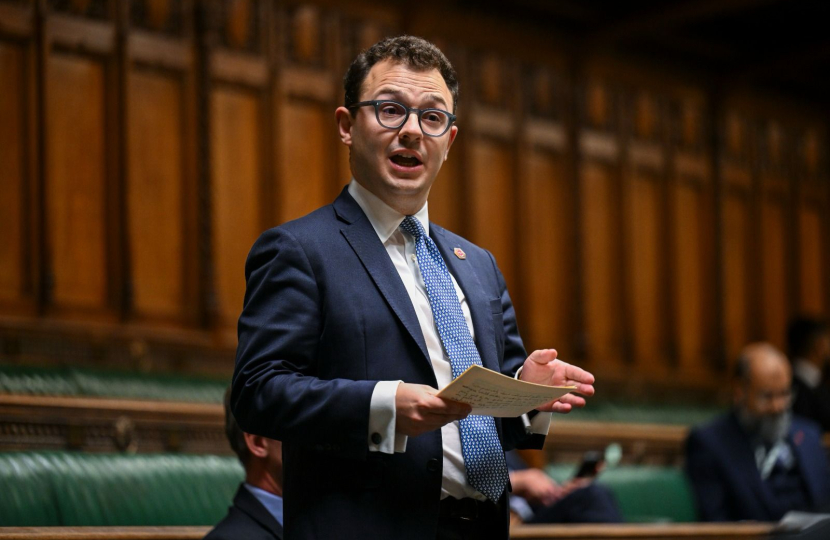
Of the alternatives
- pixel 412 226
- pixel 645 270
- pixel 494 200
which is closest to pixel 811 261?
pixel 645 270

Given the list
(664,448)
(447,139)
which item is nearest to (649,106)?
(664,448)

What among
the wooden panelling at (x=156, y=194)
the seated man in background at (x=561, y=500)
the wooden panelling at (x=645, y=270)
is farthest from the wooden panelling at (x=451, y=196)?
the seated man in background at (x=561, y=500)

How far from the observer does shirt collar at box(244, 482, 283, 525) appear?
97.7 inches

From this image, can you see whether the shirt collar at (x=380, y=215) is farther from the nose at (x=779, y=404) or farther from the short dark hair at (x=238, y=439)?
the nose at (x=779, y=404)

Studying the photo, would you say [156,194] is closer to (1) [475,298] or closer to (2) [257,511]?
(2) [257,511]

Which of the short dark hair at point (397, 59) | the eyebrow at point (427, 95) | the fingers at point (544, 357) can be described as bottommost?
the fingers at point (544, 357)

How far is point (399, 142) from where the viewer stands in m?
1.76

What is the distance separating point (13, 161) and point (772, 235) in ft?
19.2

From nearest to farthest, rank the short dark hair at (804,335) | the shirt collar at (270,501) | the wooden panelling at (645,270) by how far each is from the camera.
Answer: the shirt collar at (270,501)
the short dark hair at (804,335)
the wooden panelling at (645,270)

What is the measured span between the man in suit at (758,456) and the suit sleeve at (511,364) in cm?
290

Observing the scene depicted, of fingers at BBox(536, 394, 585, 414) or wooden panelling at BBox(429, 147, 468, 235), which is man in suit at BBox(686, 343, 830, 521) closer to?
wooden panelling at BBox(429, 147, 468, 235)

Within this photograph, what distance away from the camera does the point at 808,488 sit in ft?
14.9

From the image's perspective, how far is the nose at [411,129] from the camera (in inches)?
68.9

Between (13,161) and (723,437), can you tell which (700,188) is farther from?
(13,161)
